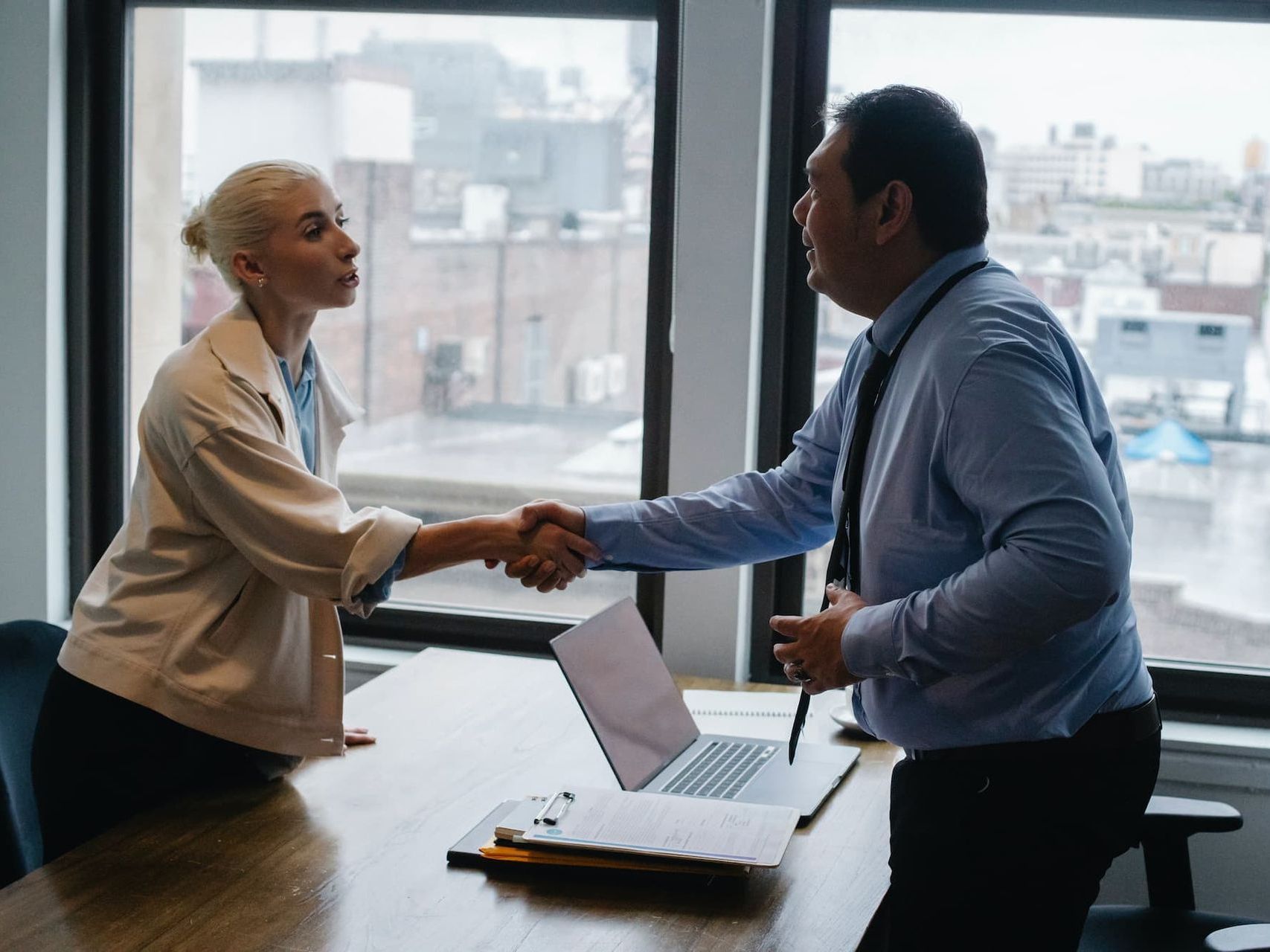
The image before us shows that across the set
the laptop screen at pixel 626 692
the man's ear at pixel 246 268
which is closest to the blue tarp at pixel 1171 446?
the laptop screen at pixel 626 692

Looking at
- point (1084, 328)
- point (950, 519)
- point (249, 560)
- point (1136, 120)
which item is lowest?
point (249, 560)

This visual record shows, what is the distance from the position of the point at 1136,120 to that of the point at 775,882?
6.10 ft

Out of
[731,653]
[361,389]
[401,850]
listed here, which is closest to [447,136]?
[361,389]

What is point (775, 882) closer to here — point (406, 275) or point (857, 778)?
point (857, 778)

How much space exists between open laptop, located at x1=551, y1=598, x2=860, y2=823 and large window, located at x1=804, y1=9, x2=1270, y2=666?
107 cm

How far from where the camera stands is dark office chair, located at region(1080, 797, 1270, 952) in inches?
77.0

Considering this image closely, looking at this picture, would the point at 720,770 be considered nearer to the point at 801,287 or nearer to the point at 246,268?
the point at 246,268

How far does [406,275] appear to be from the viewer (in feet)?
10.3

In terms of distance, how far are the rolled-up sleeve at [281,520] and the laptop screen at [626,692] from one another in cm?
30

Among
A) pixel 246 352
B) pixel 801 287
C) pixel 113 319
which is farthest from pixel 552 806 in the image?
pixel 113 319

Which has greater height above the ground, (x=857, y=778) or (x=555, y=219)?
(x=555, y=219)

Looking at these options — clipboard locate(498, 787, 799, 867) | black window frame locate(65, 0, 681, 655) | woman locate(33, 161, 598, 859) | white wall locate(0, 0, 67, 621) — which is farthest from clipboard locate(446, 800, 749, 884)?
white wall locate(0, 0, 67, 621)

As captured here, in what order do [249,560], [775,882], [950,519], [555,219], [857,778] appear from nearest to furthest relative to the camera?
[950,519]
[775,882]
[249,560]
[857,778]
[555,219]

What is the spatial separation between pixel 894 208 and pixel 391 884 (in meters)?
1.00
